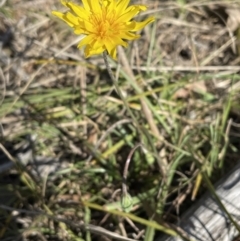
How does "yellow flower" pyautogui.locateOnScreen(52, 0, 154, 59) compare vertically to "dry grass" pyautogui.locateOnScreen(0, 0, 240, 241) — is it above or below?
above

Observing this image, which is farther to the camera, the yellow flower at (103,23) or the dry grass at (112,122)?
the dry grass at (112,122)

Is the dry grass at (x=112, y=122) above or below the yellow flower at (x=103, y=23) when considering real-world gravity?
below

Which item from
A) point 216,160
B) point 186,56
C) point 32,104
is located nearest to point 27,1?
point 32,104

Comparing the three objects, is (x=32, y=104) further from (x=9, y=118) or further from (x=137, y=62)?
(x=137, y=62)

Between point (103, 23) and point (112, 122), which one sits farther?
point (112, 122)

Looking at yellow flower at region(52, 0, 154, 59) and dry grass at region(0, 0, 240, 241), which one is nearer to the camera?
yellow flower at region(52, 0, 154, 59)
